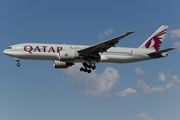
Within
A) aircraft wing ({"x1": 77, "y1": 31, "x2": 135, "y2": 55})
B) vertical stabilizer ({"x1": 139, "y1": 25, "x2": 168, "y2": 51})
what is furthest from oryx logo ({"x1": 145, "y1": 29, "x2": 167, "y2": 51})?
aircraft wing ({"x1": 77, "y1": 31, "x2": 135, "y2": 55})

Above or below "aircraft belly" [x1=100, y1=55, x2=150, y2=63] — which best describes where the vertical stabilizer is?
above

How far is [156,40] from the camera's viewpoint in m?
40.3

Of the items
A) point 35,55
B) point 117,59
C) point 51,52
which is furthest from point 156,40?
point 35,55

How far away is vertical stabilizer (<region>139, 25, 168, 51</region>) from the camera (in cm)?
3941

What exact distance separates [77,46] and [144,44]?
37.7 ft

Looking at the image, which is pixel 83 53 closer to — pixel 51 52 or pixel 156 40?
pixel 51 52

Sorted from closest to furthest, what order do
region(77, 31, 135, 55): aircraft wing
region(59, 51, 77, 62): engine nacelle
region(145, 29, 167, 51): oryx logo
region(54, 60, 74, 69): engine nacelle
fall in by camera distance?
region(77, 31, 135, 55): aircraft wing < region(59, 51, 77, 62): engine nacelle < region(54, 60, 74, 69): engine nacelle < region(145, 29, 167, 51): oryx logo

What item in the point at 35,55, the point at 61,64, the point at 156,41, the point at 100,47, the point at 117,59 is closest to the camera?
the point at 100,47

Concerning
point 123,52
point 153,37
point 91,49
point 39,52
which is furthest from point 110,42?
point 153,37

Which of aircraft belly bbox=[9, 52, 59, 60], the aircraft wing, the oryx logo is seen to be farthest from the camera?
the oryx logo

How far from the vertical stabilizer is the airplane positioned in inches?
55.1

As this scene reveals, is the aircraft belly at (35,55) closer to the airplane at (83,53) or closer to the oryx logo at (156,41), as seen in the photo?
the airplane at (83,53)

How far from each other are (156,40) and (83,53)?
1393cm

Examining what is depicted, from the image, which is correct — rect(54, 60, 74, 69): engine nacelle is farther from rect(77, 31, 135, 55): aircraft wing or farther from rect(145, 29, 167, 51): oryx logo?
rect(145, 29, 167, 51): oryx logo
